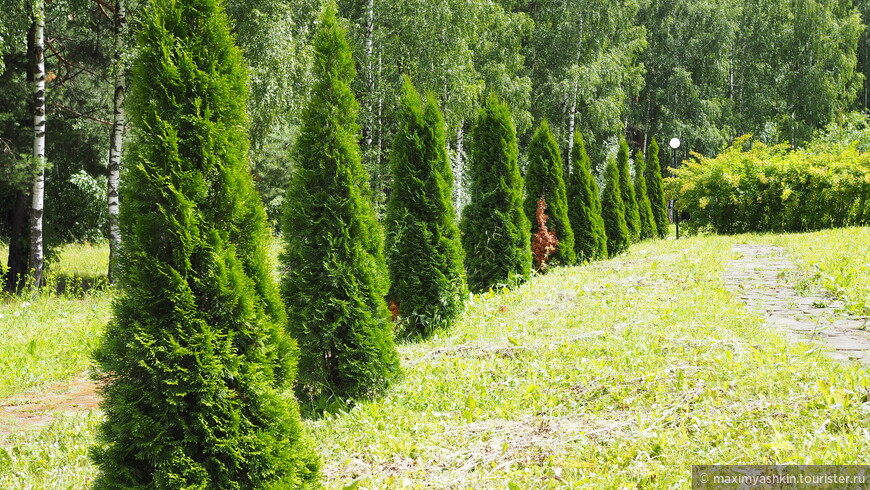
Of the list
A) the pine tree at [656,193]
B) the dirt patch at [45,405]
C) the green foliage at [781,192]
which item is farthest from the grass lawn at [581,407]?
the pine tree at [656,193]

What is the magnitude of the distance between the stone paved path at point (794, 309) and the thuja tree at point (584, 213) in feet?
12.2

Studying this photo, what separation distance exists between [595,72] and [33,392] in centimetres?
1964

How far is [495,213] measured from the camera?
8.66 metres

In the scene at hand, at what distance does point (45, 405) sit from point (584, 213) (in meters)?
9.70

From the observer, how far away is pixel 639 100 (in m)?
30.6

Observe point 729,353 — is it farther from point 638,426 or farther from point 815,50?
point 815,50

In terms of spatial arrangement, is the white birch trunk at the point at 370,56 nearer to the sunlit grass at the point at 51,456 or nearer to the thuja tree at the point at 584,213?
the thuja tree at the point at 584,213

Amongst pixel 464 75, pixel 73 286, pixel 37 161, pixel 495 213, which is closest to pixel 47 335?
pixel 37 161

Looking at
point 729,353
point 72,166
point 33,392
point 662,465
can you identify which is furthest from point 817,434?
point 72,166

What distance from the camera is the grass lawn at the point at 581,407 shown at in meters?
2.98

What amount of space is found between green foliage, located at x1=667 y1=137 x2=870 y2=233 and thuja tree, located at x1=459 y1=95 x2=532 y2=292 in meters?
7.89

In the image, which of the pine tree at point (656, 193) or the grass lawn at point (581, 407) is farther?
the pine tree at point (656, 193)


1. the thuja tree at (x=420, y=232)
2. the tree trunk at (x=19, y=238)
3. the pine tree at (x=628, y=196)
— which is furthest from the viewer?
the pine tree at (x=628, y=196)

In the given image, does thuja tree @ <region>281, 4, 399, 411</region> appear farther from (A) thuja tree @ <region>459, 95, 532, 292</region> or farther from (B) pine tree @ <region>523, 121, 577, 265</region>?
(B) pine tree @ <region>523, 121, 577, 265</region>
